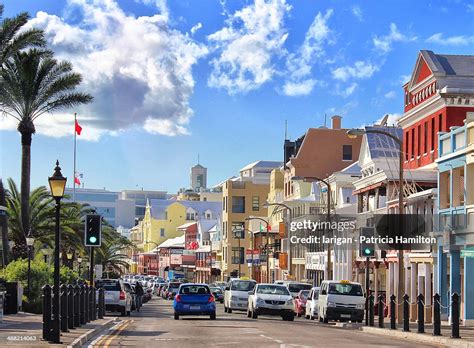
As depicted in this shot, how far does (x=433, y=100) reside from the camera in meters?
49.1

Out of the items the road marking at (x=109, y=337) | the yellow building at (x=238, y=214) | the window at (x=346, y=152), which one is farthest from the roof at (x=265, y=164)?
the road marking at (x=109, y=337)

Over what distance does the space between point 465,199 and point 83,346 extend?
2151 centimetres

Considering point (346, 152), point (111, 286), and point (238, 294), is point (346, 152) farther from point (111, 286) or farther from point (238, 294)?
point (111, 286)

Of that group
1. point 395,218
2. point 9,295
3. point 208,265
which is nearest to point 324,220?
point 395,218

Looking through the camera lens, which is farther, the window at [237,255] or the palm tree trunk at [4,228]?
the window at [237,255]

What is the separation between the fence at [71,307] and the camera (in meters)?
22.2

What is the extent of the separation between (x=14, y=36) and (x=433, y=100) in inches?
806

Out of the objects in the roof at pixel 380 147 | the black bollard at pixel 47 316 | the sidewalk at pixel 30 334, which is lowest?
the sidewalk at pixel 30 334

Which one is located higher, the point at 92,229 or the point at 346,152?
the point at 346,152

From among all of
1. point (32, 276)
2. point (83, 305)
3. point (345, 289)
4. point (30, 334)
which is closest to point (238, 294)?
point (345, 289)

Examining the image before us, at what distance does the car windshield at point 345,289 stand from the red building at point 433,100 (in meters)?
9.33

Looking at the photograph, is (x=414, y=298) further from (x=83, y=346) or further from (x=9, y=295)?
(x=83, y=346)

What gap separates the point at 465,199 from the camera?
3959 cm

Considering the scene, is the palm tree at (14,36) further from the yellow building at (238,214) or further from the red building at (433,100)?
the yellow building at (238,214)
